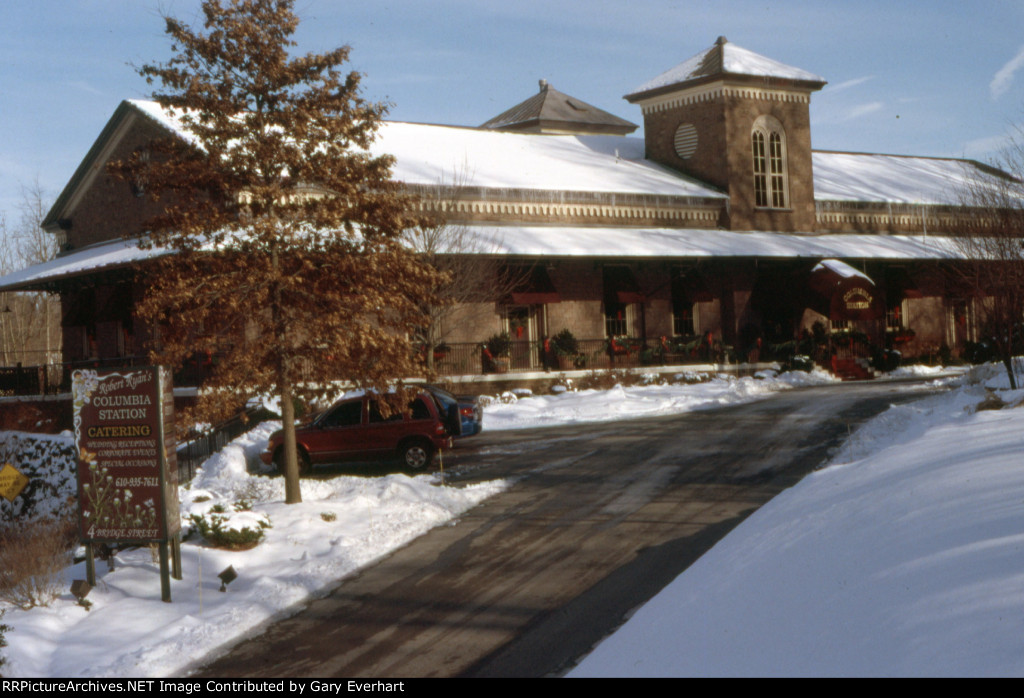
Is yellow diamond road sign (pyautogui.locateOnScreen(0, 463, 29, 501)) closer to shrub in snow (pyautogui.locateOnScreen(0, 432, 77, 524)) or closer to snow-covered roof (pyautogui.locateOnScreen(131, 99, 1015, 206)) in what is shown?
shrub in snow (pyautogui.locateOnScreen(0, 432, 77, 524))

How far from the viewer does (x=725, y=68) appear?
134 feet

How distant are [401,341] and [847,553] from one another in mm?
8520

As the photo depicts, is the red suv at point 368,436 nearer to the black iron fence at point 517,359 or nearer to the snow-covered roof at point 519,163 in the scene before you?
the black iron fence at point 517,359

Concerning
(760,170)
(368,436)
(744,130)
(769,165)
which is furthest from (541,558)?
(769,165)

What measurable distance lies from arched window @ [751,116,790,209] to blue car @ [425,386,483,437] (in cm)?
2522

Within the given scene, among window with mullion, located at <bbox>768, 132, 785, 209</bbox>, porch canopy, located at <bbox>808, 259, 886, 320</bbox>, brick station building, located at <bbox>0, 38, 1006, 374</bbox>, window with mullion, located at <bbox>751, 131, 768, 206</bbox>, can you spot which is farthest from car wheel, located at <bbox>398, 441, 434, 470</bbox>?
window with mullion, located at <bbox>768, 132, 785, 209</bbox>

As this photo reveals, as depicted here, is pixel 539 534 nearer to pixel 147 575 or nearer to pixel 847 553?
pixel 147 575

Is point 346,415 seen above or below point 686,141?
below

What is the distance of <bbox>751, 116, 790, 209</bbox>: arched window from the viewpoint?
1666 inches

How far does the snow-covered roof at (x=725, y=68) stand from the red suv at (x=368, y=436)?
27.1 m

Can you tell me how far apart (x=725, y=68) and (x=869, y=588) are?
122ft

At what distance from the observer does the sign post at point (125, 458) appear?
11180 mm

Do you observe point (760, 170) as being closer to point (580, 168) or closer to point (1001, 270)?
point (580, 168)

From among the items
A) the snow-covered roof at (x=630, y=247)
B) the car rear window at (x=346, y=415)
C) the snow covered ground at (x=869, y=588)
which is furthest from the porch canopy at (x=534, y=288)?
the snow covered ground at (x=869, y=588)
